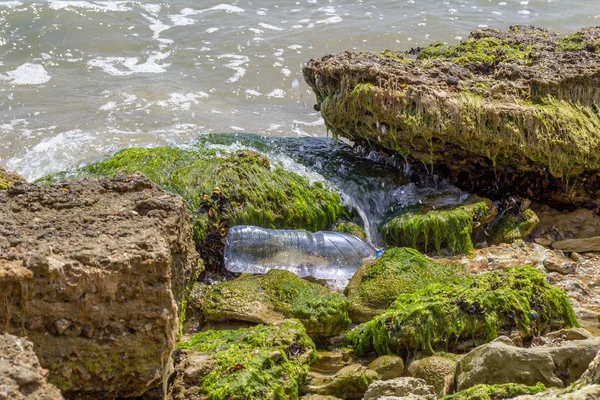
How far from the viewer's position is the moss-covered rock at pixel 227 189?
19.6 feet

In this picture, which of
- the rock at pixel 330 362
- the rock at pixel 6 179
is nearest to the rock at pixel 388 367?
the rock at pixel 330 362

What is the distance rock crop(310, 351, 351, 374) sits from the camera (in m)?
4.36

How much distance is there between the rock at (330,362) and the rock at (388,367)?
25 centimetres

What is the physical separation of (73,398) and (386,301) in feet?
8.06

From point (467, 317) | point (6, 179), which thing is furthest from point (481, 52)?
point (6, 179)

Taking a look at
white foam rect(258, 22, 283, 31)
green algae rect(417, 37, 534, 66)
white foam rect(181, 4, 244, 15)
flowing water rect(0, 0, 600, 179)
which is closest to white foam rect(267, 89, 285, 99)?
flowing water rect(0, 0, 600, 179)

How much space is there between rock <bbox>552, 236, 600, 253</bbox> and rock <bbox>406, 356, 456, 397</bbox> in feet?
8.38

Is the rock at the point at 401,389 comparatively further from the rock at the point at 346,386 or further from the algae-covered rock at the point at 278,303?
the algae-covered rock at the point at 278,303

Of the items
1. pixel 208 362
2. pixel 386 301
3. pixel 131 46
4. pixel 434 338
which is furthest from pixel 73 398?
pixel 131 46

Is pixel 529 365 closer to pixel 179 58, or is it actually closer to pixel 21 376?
pixel 21 376

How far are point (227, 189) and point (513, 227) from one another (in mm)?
2486

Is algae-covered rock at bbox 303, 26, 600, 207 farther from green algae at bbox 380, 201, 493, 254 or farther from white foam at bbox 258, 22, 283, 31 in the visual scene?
white foam at bbox 258, 22, 283, 31

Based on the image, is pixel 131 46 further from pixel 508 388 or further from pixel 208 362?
pixel 508 388

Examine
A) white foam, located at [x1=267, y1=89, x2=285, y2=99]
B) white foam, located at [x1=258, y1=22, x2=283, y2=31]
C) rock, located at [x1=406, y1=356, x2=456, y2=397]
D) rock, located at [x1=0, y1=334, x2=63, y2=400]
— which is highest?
white foam, located at [x1=258, y1=22, x2=283, y2=31]
